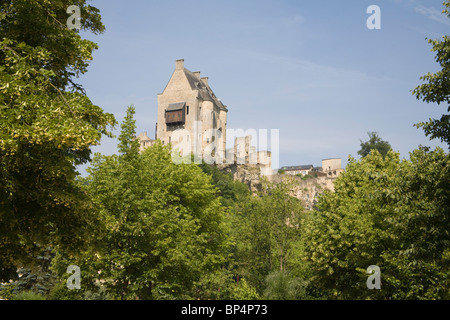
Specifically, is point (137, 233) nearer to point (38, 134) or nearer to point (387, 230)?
point (387, 230)

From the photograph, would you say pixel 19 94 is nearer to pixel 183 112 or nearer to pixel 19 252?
pixel 19 252

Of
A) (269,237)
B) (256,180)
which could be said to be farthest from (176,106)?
(269,237)

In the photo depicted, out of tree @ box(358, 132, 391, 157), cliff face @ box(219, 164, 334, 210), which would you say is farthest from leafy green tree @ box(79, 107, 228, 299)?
cliff face @ box(219, 164, 334, 210)

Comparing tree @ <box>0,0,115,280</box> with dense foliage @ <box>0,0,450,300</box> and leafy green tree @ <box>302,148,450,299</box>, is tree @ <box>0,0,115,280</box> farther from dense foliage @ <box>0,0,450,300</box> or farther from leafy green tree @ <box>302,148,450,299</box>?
leafy green tree @ <box>302,148,450,299</box>

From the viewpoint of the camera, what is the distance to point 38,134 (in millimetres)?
10359

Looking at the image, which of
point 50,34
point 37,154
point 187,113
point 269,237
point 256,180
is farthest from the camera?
point 256,180

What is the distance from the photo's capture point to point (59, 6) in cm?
1381

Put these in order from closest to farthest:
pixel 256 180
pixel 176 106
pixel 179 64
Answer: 1. pixel 176 106
2. pixel 179 64
3. pixel 256 180

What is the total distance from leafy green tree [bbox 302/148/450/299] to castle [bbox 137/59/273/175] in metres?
69.6

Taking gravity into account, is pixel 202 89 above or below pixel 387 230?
above

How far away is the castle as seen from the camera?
10306 centimetres

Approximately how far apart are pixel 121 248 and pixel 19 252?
35.0ft

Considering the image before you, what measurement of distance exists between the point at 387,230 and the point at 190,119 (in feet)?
271
